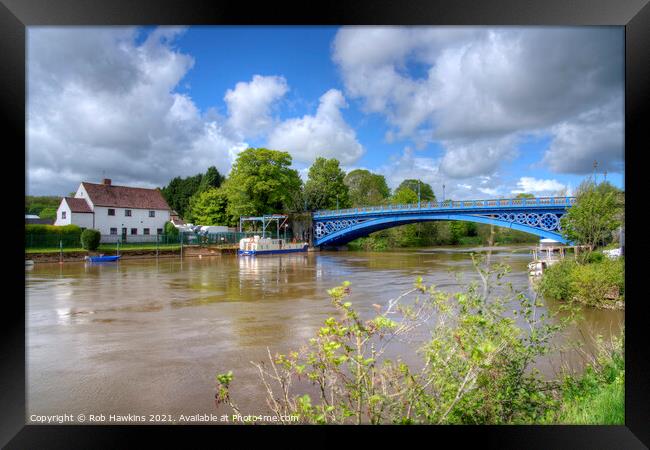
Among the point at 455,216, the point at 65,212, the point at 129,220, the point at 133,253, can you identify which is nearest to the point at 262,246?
the point at 133,253

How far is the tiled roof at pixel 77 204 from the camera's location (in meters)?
21.0

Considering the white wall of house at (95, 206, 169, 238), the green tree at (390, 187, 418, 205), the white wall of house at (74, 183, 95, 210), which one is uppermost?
the green tree at (390, 187, 418, 205)

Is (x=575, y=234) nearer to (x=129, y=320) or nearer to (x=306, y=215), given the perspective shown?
(x=129, y=320)

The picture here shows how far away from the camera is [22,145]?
2.35 m

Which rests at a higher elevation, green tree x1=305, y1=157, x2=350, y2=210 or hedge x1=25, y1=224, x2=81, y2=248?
green tree x1=305, y1=157, x2=350, y2=210

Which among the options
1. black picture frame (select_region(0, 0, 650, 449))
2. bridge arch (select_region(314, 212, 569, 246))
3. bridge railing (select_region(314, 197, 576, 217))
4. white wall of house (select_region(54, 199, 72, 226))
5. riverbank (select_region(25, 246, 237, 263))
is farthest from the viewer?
white wall of house (select_region(54, 199, 72, 226))

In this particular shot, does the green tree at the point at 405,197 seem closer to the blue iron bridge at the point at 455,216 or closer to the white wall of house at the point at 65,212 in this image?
the blue iron bridge at the point at 455,216

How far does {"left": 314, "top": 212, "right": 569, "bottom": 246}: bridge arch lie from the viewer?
1627 centimetres

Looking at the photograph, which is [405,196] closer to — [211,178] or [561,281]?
[211,178]

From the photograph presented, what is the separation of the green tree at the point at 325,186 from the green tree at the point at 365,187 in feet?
7.06

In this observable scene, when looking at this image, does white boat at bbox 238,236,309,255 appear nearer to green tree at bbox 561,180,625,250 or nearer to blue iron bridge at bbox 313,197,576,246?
blue iron bridge at bbox 313,197,576,246

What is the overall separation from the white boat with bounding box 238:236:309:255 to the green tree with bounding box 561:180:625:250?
647 inches

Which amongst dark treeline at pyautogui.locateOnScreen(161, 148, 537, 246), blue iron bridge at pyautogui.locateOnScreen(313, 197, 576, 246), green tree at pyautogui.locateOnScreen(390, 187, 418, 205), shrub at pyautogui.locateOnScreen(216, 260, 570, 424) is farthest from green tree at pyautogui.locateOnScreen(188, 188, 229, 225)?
shrub at pyautogui.locateOnScreen(216, 260, 570, 424)

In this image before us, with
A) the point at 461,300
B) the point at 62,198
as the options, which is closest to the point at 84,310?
the point at 461,300
